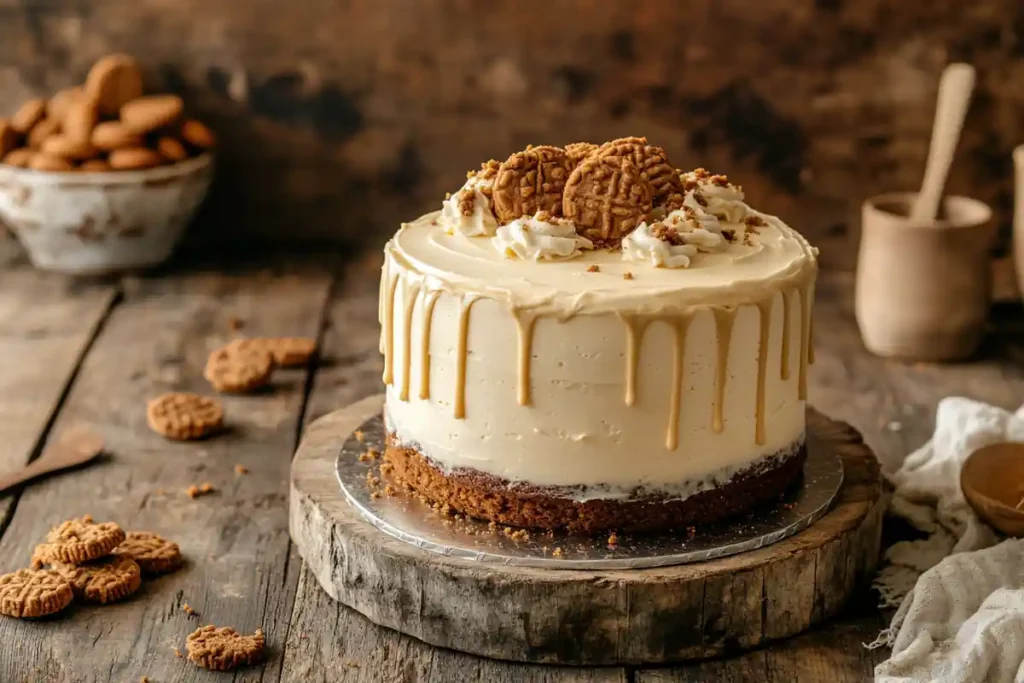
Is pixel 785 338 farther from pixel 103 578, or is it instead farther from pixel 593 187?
pixel 103 578

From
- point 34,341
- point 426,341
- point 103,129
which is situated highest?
point 426,341

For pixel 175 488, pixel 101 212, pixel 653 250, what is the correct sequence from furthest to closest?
pixel 101 212, pixel 175 488, pixel 653 250

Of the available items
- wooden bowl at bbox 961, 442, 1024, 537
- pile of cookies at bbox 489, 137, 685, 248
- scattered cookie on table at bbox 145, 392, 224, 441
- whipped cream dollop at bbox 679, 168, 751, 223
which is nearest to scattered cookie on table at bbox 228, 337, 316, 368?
scattered cookie on table at bbox 145, 392, 224, 441

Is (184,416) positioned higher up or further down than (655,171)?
further down

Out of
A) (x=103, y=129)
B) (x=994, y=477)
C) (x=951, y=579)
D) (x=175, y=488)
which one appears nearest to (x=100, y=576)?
(x=175, y=488)

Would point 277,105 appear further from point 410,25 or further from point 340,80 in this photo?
point 410,25

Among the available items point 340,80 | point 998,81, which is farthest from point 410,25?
point 998,81

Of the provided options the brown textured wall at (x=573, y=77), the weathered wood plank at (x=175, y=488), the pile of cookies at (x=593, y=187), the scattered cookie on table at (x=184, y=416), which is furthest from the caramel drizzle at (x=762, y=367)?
the brown textured wall at (x=573, y=77)
